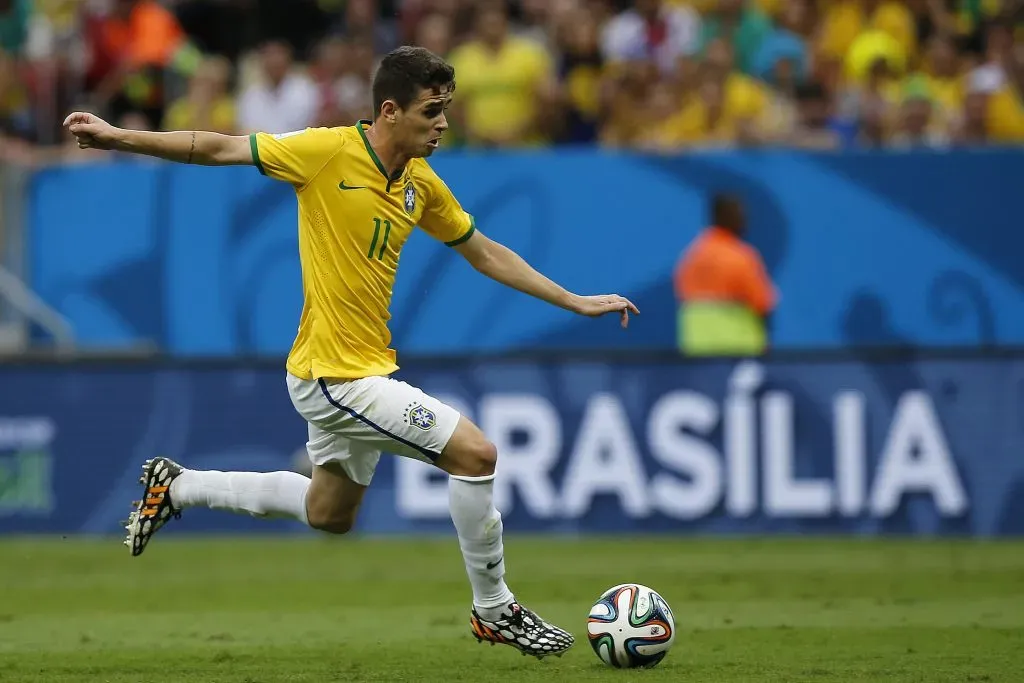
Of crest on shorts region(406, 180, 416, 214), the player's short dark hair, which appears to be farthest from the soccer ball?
the player's short dark hair

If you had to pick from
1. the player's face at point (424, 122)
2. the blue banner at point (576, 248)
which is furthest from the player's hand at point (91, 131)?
the blue banner at point (576, 248)

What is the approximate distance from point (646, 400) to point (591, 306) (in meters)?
5.64

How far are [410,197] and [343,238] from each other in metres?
0.37

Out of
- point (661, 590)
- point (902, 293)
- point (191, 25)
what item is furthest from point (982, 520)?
point (191, 25)

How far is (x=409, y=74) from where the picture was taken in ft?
24.1

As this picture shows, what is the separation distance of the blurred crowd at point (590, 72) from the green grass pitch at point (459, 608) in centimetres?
412

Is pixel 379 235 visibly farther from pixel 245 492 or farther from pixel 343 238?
pixel 245 492

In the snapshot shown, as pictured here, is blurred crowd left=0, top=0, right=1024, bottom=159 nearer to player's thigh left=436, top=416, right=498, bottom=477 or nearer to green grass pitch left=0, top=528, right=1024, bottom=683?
green grass pitch left=0, top=528, right=1024, bottom=683

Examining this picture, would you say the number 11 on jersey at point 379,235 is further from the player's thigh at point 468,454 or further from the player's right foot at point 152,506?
the player's right foot at point 152,506

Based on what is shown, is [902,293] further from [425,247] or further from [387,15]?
[387,15]

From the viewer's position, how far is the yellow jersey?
7434 millimetres

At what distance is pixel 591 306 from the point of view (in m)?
7.80

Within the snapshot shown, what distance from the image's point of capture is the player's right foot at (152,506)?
26.6ft

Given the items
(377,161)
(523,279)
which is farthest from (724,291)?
(377,161)
